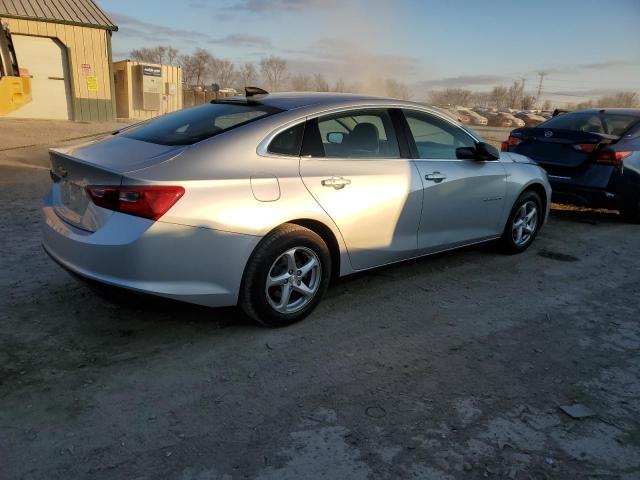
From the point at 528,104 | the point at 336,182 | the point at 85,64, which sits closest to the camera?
the point at 336,182

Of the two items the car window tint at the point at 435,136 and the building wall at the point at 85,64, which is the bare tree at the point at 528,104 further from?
the car window tint at the point at 435,136

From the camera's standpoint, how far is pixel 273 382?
9.64ft

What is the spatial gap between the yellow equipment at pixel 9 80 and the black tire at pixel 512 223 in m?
10.6

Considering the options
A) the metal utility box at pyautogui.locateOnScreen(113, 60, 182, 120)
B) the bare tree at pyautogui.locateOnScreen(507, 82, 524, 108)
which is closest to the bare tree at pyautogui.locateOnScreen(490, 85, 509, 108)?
the bare tree at pyautogui.locateOnScreen(507, 82, 524, 108)

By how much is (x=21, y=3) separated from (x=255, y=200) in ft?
55.9

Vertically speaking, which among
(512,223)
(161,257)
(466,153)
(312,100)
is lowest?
(512,223)

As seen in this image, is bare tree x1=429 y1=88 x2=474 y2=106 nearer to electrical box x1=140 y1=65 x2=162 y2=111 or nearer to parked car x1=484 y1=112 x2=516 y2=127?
parked car x1=484 y1=112 x2=516 y2=127

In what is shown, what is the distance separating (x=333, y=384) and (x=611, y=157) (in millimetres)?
5490

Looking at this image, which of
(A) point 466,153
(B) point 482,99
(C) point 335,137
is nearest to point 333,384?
(C) point 335,137

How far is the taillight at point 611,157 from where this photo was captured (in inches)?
259

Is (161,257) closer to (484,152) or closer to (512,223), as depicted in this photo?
(484,152)

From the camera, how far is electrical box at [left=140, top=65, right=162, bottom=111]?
73.7ft

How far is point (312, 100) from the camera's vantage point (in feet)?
12.9

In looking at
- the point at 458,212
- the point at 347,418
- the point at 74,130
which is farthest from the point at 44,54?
the point at 347,418
